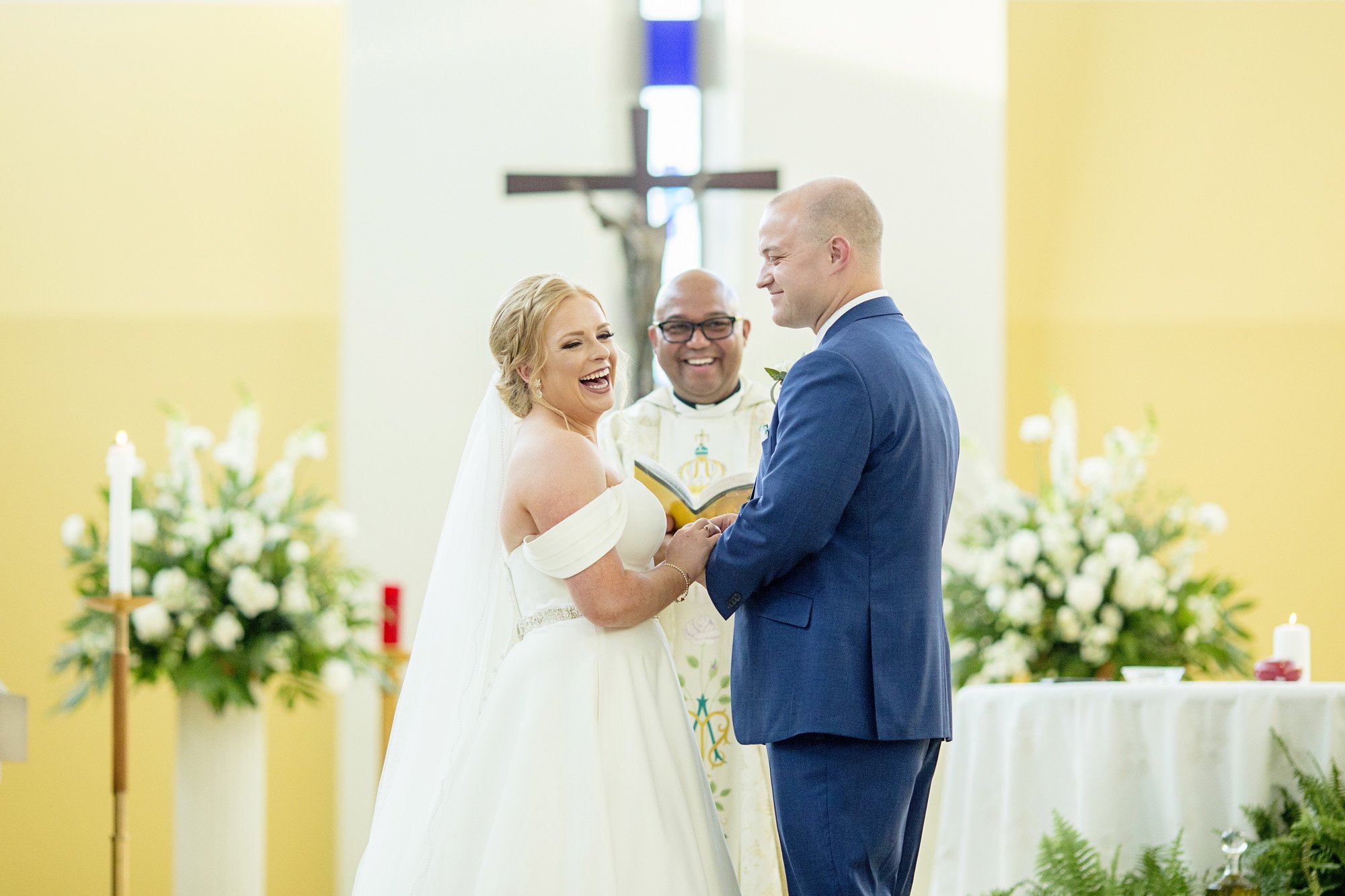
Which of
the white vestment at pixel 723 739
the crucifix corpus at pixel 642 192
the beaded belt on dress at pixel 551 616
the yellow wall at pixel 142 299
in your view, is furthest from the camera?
the yellow wall at pixel 142 299

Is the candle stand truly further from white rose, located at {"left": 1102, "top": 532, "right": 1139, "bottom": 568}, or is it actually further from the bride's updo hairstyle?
white rose, located at {"left": 1102, "top": 532, "right": 1139, "bottom": 568}

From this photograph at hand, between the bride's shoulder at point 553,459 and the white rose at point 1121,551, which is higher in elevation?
the bride's shoulder at point 553,459

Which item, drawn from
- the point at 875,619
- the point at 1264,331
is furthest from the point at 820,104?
the point at 875,619

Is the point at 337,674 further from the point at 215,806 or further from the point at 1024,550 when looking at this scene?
the point at 1024,550

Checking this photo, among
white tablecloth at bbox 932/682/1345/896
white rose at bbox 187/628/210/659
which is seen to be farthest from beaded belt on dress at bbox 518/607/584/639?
white rose at bbox 187/628/210/659

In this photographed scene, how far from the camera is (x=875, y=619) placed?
299cm

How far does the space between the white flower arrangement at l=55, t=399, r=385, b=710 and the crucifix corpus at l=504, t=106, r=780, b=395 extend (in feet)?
6.08

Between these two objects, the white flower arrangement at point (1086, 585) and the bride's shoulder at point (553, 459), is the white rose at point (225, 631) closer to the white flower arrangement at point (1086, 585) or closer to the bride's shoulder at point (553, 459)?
the bride's shoulder at point (553, 459)

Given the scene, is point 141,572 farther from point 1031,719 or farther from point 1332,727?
point 1332,727

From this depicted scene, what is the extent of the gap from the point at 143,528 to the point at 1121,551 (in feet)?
12.6

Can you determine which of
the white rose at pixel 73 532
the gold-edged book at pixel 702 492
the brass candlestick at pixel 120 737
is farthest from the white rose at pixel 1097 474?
the white rose at pixel 73 532

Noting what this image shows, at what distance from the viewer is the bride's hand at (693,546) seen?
128 inches

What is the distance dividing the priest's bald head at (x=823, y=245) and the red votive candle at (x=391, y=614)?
276 centimetres

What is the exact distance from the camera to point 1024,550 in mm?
Answer: 5797
